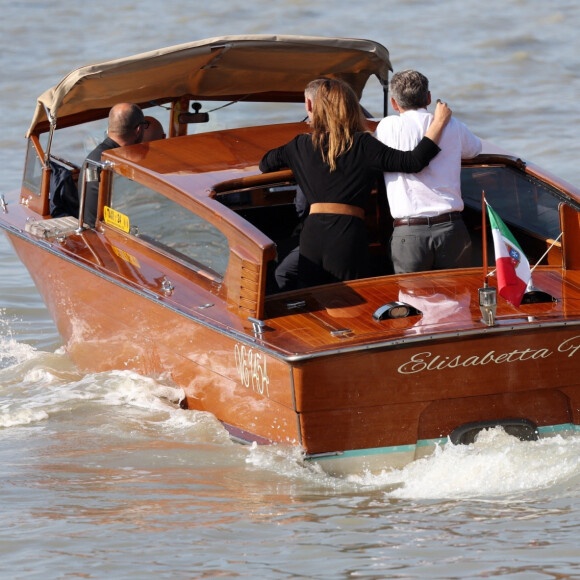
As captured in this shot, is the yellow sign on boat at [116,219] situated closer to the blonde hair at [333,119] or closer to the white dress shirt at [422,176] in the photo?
the blonde hair at [333,119]

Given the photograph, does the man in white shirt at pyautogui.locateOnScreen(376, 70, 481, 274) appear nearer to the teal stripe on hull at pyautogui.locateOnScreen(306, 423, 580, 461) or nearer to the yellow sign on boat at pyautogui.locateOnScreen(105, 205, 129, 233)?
the teal stripe on hull at pyautogui.locateOnScreen(306, 423, 580, 461)

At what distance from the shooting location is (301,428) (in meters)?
5.01

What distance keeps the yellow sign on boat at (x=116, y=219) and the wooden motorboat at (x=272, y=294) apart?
14 mm

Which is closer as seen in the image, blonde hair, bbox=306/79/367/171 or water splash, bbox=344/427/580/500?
water splash, bbox=344/427/580/500

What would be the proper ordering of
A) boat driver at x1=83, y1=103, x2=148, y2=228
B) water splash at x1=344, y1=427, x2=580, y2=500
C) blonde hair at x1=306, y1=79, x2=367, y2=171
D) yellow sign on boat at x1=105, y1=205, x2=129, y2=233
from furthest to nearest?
boat driver at x1=83, y1=103, x2=148, y2=228
yellow sign on boat at x1=105, y1=205, x2=129, y2=233
blonde hair at x1=306, y1=79, x2=367, y2=171
water splash at x1=344, y1=427, x2=580, y2=500

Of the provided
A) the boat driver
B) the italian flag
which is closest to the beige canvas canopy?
the boat driver

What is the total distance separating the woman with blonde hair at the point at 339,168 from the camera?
552 centimetres

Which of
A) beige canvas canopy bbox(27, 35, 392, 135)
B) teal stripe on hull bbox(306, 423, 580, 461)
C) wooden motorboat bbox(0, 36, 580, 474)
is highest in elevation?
beige canvas canopy bbox(27, 35, 392, 135)

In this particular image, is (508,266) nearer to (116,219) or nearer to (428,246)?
(428,246)

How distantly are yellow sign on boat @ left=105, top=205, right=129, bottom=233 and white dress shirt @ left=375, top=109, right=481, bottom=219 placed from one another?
146 centimetres

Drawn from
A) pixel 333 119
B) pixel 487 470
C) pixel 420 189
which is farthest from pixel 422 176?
pixel 487 470

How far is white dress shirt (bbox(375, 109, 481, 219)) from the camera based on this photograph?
562cm

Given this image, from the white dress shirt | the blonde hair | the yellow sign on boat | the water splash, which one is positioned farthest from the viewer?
the yellow sign on boat

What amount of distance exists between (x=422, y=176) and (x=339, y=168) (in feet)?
1.26
